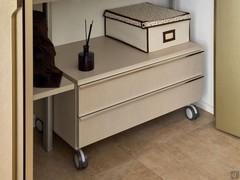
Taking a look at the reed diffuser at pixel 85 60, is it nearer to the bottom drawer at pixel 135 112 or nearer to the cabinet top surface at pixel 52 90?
the cabinet top surface at pixel 52 90

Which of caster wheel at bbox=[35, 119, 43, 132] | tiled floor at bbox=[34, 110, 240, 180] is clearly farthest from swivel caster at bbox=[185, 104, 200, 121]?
caster wheel at bbox=[35, 119, 43, 132]

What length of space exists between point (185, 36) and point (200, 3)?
0.21 meters

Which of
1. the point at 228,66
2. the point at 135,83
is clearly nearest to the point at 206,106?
the point at 228,66

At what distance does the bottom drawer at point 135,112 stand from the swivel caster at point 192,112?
0.16 ft

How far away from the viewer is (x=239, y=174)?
79.7 inches

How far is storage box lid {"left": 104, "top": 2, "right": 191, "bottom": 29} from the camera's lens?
217cm

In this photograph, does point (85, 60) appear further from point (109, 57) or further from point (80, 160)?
point (80, 160)

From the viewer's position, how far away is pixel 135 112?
7.07ft

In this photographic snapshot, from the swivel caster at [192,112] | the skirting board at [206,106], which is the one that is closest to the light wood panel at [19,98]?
the swivel caster at [192,112]

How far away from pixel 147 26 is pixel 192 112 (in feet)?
1.80

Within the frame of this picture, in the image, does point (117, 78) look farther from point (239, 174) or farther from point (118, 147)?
point (239, 174)

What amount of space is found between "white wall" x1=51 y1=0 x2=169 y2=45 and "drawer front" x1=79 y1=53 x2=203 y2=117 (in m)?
0.38

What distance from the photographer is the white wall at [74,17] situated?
2197mm

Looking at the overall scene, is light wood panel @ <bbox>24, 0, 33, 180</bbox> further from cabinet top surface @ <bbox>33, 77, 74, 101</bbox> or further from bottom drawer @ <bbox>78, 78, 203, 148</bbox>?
bottom drawer @ <bbox>78, 78, 203, 148</bbox>
